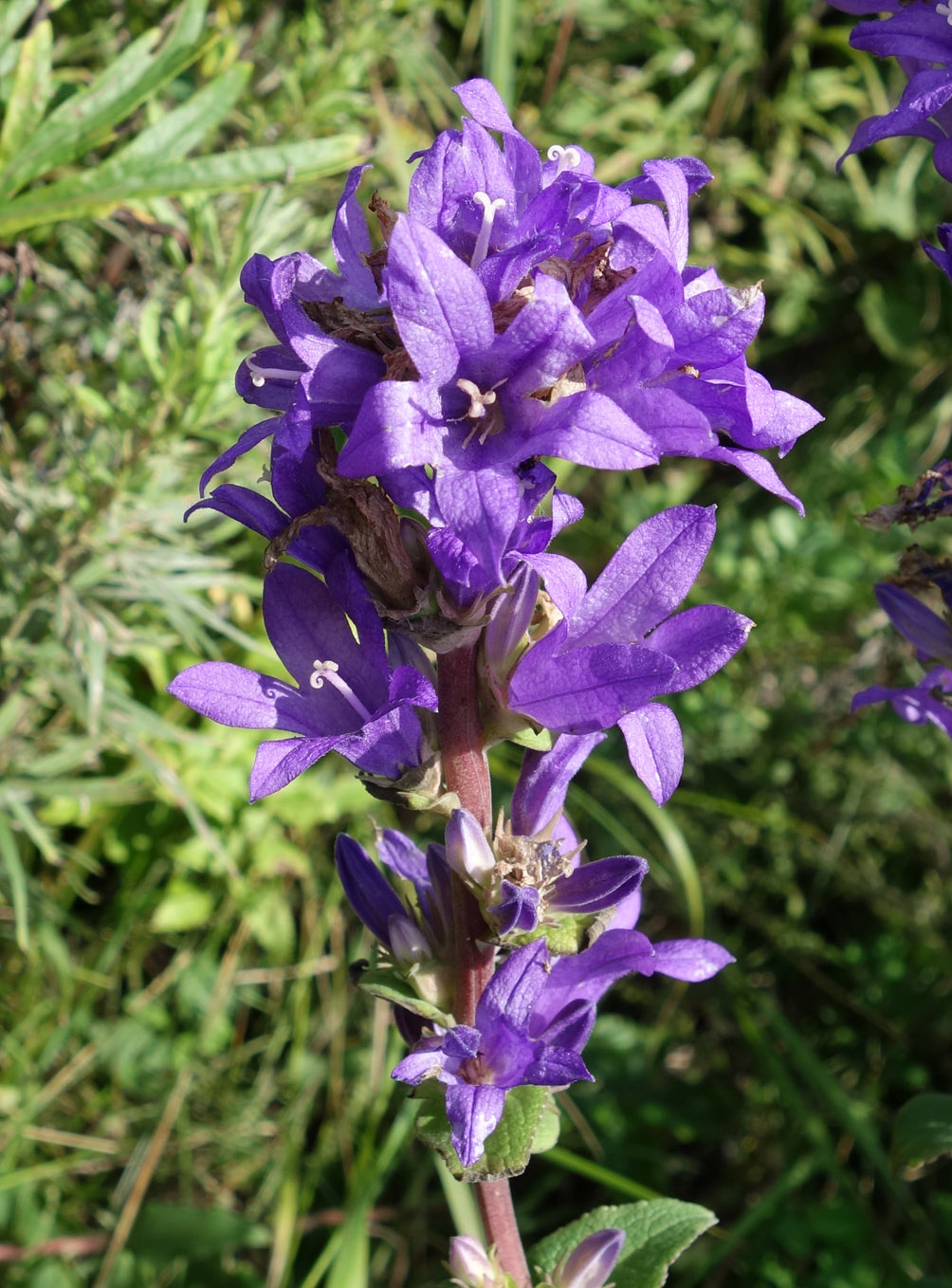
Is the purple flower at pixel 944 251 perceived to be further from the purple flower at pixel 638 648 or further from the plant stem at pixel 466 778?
the plant stem at pixel 466 778

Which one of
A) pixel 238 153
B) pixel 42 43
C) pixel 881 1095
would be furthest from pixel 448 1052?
pixel 881 1095

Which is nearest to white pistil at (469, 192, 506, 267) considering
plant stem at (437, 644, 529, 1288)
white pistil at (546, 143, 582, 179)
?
white pistil at (546, 143, 582, 179)

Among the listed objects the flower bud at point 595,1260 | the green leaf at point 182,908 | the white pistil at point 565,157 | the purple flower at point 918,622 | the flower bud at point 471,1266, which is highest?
the white pistil at point 565,157

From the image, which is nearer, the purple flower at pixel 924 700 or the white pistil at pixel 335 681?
the white pistil at pixel 335 681

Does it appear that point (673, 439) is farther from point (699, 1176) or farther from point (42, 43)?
point (699, 1176)

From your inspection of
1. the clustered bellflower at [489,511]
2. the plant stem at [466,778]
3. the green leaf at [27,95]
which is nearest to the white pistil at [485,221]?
the clustered bellflower at [489,511]

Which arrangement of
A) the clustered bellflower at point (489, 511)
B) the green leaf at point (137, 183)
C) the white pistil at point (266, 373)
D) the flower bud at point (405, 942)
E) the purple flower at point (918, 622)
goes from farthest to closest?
the green leaf at point (137, 183) < the purple flower at point (918, 622) < the flower bud at point (405, 942) < the white pistil at point (266, 373) < the clustered bellflower at point (489, 511)
